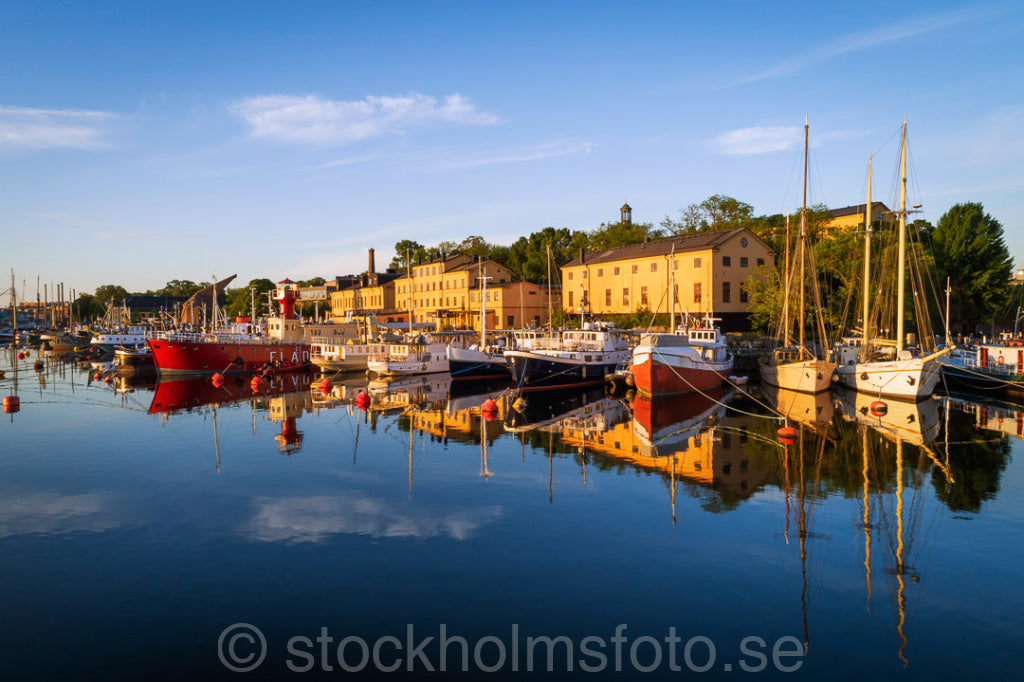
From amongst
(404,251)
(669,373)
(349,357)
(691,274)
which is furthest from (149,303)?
(669,373)

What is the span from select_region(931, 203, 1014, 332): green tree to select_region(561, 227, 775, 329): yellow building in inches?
833

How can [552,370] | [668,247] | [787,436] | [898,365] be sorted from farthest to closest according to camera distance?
[668,247] < [552,370] < [898,365] < [787,436]

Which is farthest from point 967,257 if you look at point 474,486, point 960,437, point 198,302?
point 198,302

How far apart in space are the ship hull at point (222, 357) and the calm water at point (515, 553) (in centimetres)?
2717

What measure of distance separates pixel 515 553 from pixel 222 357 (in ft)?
163

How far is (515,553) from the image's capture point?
47.1 feet

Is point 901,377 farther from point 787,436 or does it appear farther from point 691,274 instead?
point 691,274

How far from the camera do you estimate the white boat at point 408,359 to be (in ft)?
177

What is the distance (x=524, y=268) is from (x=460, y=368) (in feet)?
178

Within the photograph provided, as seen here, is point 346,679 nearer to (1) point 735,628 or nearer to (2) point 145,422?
(1) point 735,628

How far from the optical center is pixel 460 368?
2101 inches

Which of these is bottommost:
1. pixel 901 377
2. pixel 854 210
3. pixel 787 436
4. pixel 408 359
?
pixel 787 436

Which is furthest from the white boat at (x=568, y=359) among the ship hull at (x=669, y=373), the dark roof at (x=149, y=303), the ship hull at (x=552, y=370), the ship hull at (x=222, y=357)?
the dark roof at (x=149, y=303)

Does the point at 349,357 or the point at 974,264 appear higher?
the point at 974,264
